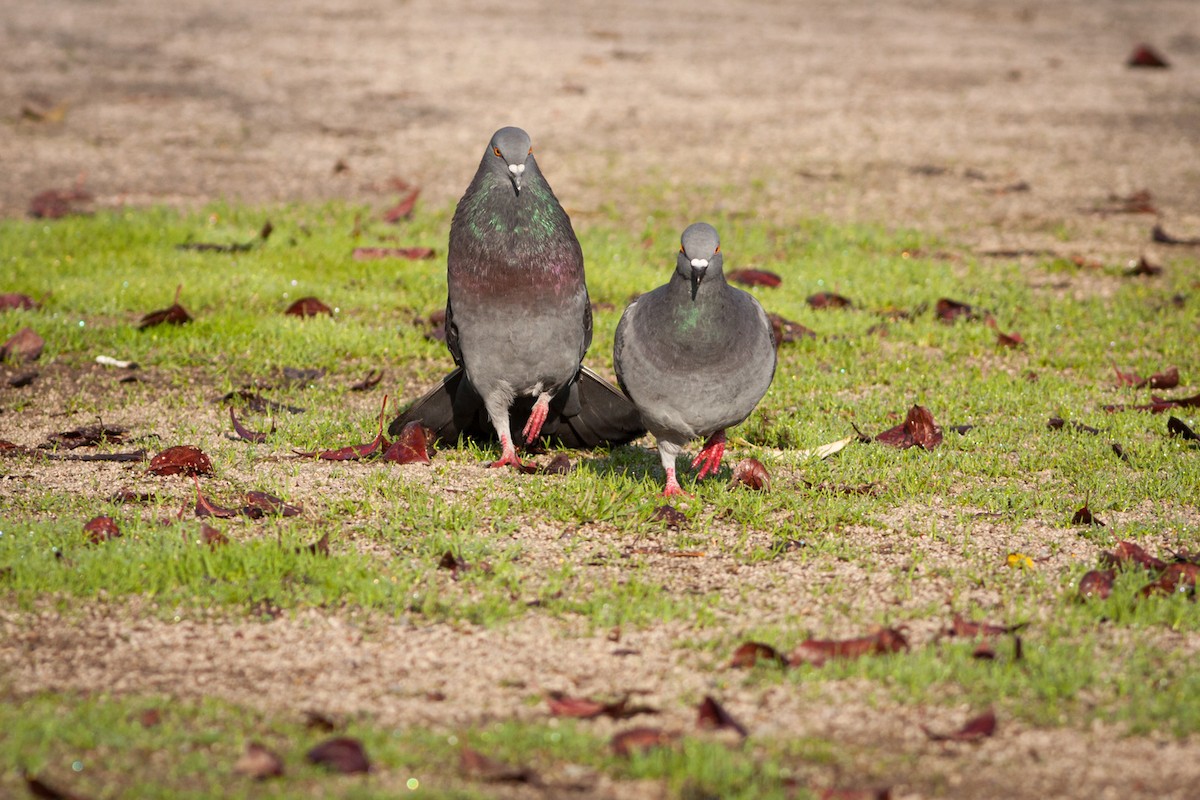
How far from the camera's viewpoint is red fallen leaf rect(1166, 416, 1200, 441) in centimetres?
693

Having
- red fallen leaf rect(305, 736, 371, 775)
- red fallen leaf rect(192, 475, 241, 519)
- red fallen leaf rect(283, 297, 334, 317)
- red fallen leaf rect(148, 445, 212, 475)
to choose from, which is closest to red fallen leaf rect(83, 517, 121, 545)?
red fallen leaf rect(192, 475, 241, 519)

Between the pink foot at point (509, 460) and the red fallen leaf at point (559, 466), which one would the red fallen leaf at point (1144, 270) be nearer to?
the red fallen leaf at point (559, 466)

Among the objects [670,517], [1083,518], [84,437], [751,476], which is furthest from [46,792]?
[1083,518]

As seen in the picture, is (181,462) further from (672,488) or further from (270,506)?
(672,488)

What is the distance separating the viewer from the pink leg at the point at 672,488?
20.2 feet

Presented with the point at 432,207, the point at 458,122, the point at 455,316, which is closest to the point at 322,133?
the point at 458,122

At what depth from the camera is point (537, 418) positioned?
688 cm

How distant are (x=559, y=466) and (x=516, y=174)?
4.80 ft

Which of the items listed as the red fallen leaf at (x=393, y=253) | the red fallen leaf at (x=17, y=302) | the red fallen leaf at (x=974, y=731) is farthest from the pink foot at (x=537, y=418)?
the red fallen leaf at (x=17, y=302)

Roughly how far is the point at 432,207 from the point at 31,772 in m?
8.14

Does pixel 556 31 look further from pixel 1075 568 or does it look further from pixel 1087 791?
pixel 1087 791

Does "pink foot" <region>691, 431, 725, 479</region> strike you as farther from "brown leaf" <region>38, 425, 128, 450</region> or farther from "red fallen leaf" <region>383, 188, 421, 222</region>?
"red fallen leaf" <region>383, 188, 421, 222</region>

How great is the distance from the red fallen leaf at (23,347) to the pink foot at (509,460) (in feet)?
10.2

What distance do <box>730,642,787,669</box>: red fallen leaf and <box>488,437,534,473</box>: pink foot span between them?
228 cm
